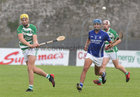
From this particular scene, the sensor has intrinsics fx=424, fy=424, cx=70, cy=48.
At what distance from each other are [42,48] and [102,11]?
19.5m

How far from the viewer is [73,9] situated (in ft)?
155

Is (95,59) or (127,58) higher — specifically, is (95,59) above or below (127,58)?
above

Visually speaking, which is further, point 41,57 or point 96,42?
point 41,57

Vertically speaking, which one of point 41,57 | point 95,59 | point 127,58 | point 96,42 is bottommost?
point 127,58

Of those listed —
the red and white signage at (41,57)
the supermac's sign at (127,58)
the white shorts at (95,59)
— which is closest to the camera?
the white shorts at (95,59)

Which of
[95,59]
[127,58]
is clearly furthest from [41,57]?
[95,59]

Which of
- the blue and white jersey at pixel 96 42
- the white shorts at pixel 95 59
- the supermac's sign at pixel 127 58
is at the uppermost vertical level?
the blue and white jersey at pixel 96 42

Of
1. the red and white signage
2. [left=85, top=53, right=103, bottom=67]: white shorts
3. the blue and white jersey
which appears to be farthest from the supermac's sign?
the blue and white jersey

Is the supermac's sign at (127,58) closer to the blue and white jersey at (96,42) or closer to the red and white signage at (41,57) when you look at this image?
the red and white signage at (41,57)

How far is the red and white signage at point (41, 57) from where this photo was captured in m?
28.3

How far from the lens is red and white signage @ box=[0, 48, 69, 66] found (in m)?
28.3

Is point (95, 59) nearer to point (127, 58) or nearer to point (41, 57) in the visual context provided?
point (41, 57)

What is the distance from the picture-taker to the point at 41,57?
2862 cm

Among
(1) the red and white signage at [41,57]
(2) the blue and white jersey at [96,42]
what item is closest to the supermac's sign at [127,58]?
(1) the red and white signage at [41,57]
